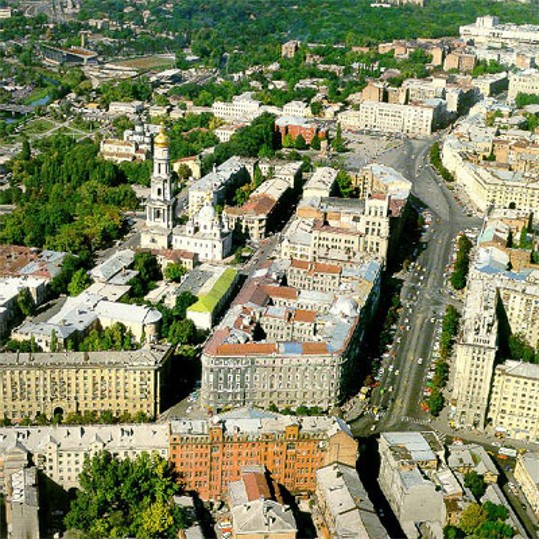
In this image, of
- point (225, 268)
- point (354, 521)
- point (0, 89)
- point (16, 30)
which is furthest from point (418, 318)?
point (16, 30)

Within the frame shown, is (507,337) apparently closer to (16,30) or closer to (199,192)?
(199,192)

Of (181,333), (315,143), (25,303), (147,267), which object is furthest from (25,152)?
(181,333)

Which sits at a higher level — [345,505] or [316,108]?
[316,108]

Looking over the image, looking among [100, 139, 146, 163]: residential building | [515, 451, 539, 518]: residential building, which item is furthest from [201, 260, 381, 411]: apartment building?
[100, 139, 146, 163]: residential building

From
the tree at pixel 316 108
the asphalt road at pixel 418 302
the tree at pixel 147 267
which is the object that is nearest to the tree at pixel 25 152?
the tree at pixel 147 267

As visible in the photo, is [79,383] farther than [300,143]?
No

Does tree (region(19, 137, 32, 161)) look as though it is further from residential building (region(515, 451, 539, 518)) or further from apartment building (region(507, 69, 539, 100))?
apartment building (region(507, 69, 539, 100))

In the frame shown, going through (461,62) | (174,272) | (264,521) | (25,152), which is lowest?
(174,272)

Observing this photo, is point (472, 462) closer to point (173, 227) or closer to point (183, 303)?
point (183, 303)
